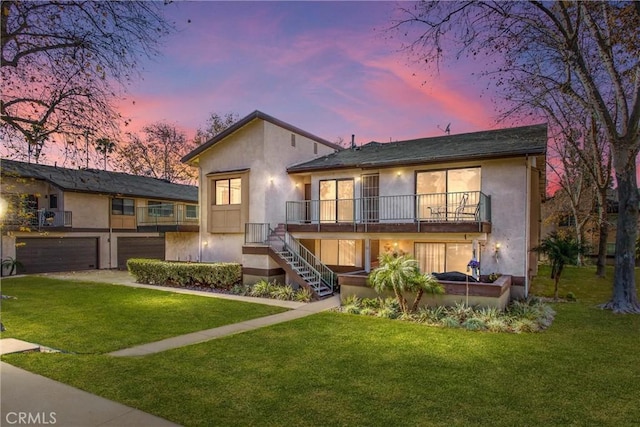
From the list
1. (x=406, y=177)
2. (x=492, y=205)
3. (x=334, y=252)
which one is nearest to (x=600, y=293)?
(x=492, y=205)

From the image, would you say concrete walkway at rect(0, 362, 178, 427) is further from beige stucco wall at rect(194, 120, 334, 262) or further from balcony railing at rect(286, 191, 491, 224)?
beige stucco wall at rect(194, 120, 334, 262)

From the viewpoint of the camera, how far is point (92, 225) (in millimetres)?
24969

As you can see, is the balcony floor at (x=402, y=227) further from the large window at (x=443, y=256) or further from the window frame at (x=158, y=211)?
the window frame at (x=158, y=211)

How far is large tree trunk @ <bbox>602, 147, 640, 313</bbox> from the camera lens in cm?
1201

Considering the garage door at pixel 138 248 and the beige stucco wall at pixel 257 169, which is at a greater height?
the beige stucco wall at pixel 257 169

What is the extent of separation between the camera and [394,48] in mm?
9766

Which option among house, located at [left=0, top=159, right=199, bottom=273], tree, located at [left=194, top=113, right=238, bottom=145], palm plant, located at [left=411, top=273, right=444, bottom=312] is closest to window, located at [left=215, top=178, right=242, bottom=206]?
house, located at [left=0, top=159, right=199, bottom=273]

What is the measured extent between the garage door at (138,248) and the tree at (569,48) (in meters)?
24.6

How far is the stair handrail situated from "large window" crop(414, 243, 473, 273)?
3783 mm

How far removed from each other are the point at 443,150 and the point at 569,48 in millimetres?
5048

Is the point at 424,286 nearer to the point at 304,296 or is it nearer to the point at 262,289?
the point at 304,296

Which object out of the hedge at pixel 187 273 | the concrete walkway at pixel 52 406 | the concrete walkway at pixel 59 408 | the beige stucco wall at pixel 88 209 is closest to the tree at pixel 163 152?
the beige stucco wall at pixel 88 209

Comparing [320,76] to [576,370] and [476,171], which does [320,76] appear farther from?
[576,370]

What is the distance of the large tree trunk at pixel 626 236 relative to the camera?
1201 centimetres
